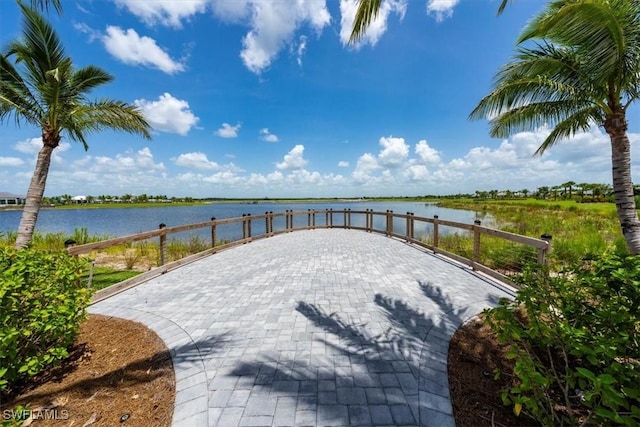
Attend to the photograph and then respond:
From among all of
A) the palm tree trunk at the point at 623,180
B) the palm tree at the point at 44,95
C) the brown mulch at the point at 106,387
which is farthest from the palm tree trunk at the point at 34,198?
the palm tree trunk at the point at 623,180

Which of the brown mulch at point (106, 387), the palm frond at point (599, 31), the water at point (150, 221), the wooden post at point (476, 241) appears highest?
the palm frond at point (599, 31)

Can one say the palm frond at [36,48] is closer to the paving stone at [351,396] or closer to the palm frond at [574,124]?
the paving stone at [351,396]

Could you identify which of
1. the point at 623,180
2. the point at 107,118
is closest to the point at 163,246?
the point at 107,118

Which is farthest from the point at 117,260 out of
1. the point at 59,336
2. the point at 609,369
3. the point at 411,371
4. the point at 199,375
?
the point at 609,369

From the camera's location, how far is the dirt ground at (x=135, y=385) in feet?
7.04

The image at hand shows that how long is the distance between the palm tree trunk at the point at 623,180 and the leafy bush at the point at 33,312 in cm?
813

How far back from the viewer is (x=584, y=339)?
1.74 metres

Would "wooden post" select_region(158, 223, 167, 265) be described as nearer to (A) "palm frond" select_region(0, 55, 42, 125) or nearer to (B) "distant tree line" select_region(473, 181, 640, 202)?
(A) "palm frond" select_region(0, 55, 42, 125)

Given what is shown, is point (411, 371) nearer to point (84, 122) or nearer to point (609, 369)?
point (609, 369)

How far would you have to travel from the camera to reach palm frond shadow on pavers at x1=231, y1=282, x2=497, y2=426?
216cm

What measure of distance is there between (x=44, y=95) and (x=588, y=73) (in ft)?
37.2

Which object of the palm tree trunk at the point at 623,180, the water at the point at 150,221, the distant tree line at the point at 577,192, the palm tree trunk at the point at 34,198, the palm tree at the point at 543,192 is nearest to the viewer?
the palm tree trunk at the point at 623,180

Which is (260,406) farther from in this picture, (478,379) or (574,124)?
(574,124)

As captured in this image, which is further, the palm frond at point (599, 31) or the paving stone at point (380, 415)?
the palm frond at point (599, 31)
